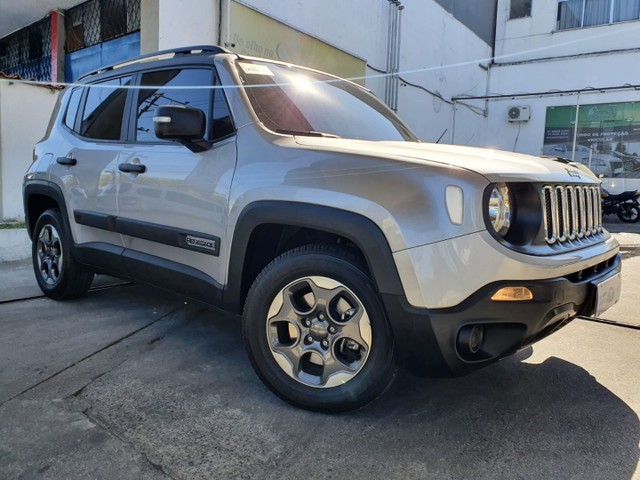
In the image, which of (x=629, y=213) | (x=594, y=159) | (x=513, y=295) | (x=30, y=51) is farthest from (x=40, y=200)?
(x=594, y=159)

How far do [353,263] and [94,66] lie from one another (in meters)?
9.09

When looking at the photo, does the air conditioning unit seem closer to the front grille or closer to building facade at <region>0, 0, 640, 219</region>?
building facade at <region>0, 0, 640, 219</region>

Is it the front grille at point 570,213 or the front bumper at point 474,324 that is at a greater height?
the front grille at point 570,213

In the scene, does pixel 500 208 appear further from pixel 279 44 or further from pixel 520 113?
pixel 520 113

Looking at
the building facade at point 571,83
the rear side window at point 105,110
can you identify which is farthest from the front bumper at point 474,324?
the building facade at point 571,83

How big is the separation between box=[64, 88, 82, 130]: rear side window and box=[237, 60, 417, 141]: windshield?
76.2 inches

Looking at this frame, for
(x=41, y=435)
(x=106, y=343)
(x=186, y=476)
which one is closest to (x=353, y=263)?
(x=186, y=476)

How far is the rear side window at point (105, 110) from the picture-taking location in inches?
146

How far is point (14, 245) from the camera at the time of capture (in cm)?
645

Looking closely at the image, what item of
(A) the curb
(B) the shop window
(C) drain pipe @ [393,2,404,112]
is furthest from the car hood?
(B) the shop window

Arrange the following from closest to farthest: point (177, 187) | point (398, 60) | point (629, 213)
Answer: point (177, 187) < point (398, 60) < point (629, 213)

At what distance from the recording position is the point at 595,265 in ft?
8.25

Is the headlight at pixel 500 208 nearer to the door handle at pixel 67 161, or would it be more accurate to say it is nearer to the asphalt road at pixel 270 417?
the asphalt road at pixel 270 417

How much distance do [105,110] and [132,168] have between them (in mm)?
930
